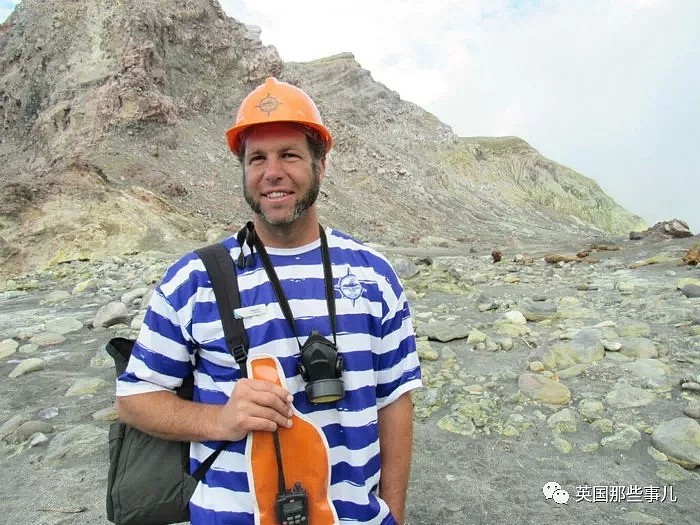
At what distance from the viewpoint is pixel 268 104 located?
190cm

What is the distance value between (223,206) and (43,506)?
68.5ft

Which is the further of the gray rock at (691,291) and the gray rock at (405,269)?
the gray rock at (405,269)

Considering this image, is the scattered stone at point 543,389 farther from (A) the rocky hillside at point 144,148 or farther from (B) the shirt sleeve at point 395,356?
(A) the rocky hillside at point 144,148

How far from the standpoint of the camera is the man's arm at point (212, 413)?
62.1 inches

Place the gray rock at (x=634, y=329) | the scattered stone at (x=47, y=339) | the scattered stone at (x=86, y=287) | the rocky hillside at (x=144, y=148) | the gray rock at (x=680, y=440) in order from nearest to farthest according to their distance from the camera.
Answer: the gray rock at (x=680, y=440), the gray rock at (x=634, y=329), the scattered stone at (x=47, y=339), the scattered stone at (x=86, y=287), the rocky hillside at (x=144, y=148)

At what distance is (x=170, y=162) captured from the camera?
24453mm

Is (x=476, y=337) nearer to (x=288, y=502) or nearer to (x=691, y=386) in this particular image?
(x=691, y=386)

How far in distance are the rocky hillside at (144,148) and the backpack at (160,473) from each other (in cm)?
1485

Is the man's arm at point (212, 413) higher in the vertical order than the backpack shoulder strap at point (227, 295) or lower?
lower

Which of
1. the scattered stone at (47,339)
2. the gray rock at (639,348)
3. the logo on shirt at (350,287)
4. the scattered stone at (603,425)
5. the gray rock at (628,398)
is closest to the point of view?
the logo on shirt at (350,287)

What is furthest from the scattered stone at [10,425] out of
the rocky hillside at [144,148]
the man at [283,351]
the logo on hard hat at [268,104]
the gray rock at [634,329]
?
the rocky hillside at [144,148]

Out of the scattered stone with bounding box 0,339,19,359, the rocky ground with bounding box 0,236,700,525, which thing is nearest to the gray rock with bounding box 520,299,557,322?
the rocky ground with bounding box 0,236,700,525

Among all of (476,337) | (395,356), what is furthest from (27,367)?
(395,356)

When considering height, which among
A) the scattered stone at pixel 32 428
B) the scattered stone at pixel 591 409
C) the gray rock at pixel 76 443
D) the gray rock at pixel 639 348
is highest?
the gray rock at pixel 639 348
